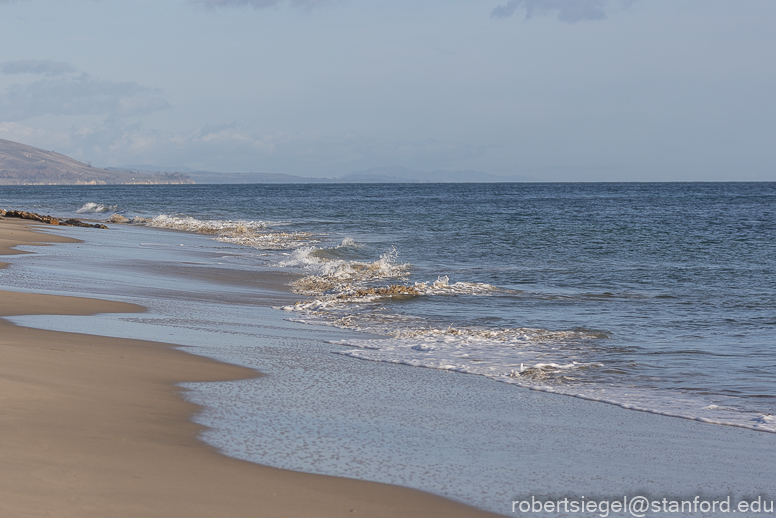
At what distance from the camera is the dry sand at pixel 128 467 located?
3.43 meters

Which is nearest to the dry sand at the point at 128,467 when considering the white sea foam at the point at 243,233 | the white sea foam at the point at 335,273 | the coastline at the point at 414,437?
the coastline at the point at 414,437

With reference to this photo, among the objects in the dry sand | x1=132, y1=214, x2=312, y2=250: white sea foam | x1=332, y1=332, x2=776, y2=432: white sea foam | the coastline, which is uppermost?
x1=132, y1=214, x2=312, y2=250: white sea foam

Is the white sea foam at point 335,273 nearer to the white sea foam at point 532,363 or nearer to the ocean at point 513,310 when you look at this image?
the ocean at point 513,310

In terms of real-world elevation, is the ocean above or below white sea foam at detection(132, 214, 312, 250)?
below

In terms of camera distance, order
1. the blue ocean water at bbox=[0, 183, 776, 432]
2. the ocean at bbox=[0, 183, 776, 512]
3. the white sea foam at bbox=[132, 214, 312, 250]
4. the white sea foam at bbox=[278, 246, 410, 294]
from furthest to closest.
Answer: the white sea foam at bbox=[132, 214, 312, 250] < the white sea foam at bbox=[278, 246, 410, 294] < the blue ocean water at bbox=[0, 183, 776, 432] < the ocean at bbox=[0, 183, 776, 512]

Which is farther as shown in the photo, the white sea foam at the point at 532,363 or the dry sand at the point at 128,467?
the white sea foam at the point at 532,363

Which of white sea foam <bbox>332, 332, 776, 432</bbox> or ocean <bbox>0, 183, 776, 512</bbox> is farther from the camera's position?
ocean <bbox>0, 183, 776, 512</bbox>

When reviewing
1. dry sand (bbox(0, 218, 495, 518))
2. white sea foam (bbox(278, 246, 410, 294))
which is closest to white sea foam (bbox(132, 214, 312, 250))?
white sea foam (bbox(278, 246, 410, 294))

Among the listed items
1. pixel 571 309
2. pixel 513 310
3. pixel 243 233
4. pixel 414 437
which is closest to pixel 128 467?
pixel 414 437

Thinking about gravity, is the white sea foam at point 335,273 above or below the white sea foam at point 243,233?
below

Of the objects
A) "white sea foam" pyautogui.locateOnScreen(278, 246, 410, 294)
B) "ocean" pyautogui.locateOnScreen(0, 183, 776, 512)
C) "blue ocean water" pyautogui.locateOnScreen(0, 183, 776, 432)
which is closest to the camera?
"ocean" pyautogui.locateOnScreen(0, 183, 776, 512)

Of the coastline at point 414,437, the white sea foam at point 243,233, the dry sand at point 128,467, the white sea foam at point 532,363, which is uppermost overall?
the white sea foam at point 243,233

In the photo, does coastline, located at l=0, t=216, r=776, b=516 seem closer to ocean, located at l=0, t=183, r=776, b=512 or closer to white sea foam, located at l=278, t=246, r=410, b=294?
ocean, located at l=0, t=183, r=776, b=512

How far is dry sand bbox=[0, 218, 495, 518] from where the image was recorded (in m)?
3.43
